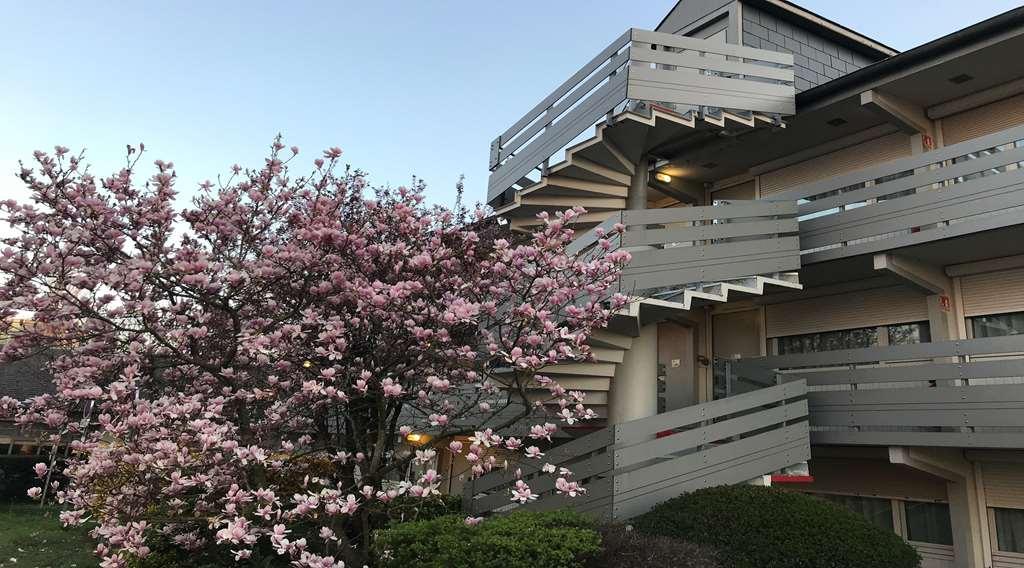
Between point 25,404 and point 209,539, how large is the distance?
105 inches

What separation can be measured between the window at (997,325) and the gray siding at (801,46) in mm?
5375

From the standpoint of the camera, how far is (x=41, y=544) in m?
10.6

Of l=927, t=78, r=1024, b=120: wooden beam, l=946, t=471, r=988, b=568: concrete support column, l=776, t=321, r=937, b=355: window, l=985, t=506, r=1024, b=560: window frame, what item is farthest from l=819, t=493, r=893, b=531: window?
l=927, t=78, r=1024, b=120: wooden beam

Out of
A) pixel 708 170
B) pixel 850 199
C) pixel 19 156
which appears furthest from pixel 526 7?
pixel 19 156

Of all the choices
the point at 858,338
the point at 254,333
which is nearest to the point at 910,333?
the point at 858,338

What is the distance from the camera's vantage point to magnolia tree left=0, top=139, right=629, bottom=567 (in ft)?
18.7

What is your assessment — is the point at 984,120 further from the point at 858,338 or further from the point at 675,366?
the point at 675,366

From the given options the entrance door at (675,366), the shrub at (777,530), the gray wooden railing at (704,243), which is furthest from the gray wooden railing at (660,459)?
the entrance door at (675,366)

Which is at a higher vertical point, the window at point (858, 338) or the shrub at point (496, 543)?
the window at point (858, 338)

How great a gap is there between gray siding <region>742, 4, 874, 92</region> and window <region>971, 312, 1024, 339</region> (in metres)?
5.38

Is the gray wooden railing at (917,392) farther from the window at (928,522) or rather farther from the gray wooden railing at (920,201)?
the window at (928,522)

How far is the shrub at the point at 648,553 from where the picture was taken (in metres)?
5.48

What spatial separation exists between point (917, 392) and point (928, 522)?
2697 mm

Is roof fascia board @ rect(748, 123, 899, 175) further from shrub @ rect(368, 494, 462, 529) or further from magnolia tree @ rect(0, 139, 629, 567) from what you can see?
shrub @ rect(368, 494, 462, 529)
